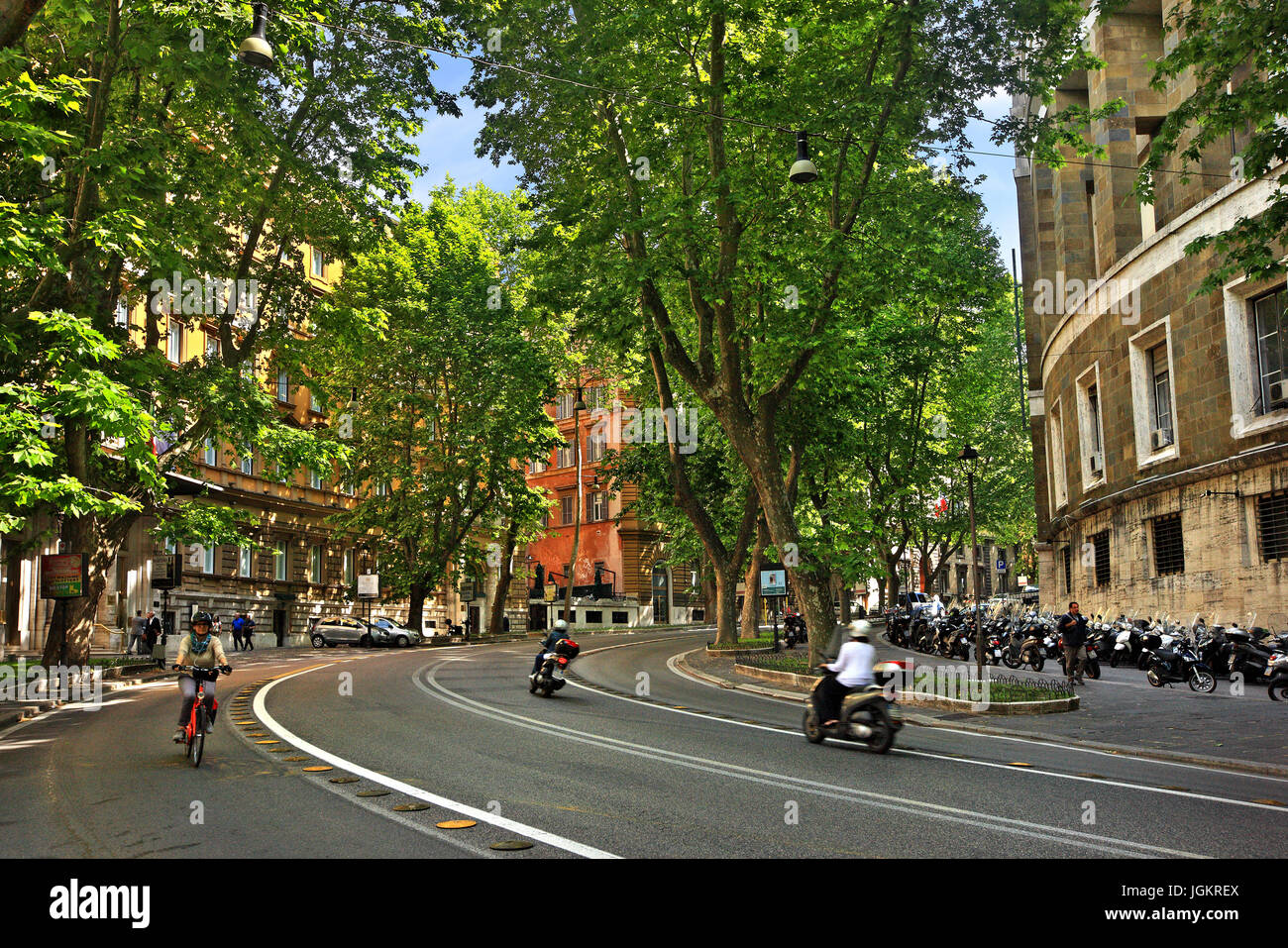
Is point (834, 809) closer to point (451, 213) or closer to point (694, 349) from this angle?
point (694, 349)

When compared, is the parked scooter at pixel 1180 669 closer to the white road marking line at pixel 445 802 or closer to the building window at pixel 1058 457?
the building window at pixel 1058 457

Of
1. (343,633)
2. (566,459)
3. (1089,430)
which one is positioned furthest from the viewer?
(566,459)

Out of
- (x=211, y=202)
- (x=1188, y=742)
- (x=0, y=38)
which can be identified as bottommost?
(x=1188, y=742)

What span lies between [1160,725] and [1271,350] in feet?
39.3

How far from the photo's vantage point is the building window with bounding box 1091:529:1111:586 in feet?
101

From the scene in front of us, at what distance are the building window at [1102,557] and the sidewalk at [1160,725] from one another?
35.2ft

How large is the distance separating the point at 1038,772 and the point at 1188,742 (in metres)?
3.59

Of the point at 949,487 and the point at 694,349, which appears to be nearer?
the point at 694,349

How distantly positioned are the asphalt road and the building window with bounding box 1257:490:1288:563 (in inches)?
471

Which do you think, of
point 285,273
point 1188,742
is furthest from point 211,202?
point 1188,742

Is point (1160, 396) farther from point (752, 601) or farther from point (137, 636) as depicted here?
point (137, 636)

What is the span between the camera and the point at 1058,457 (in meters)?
37.5

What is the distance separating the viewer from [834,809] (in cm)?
821

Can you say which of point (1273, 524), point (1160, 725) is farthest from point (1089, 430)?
point (1160, 725)
